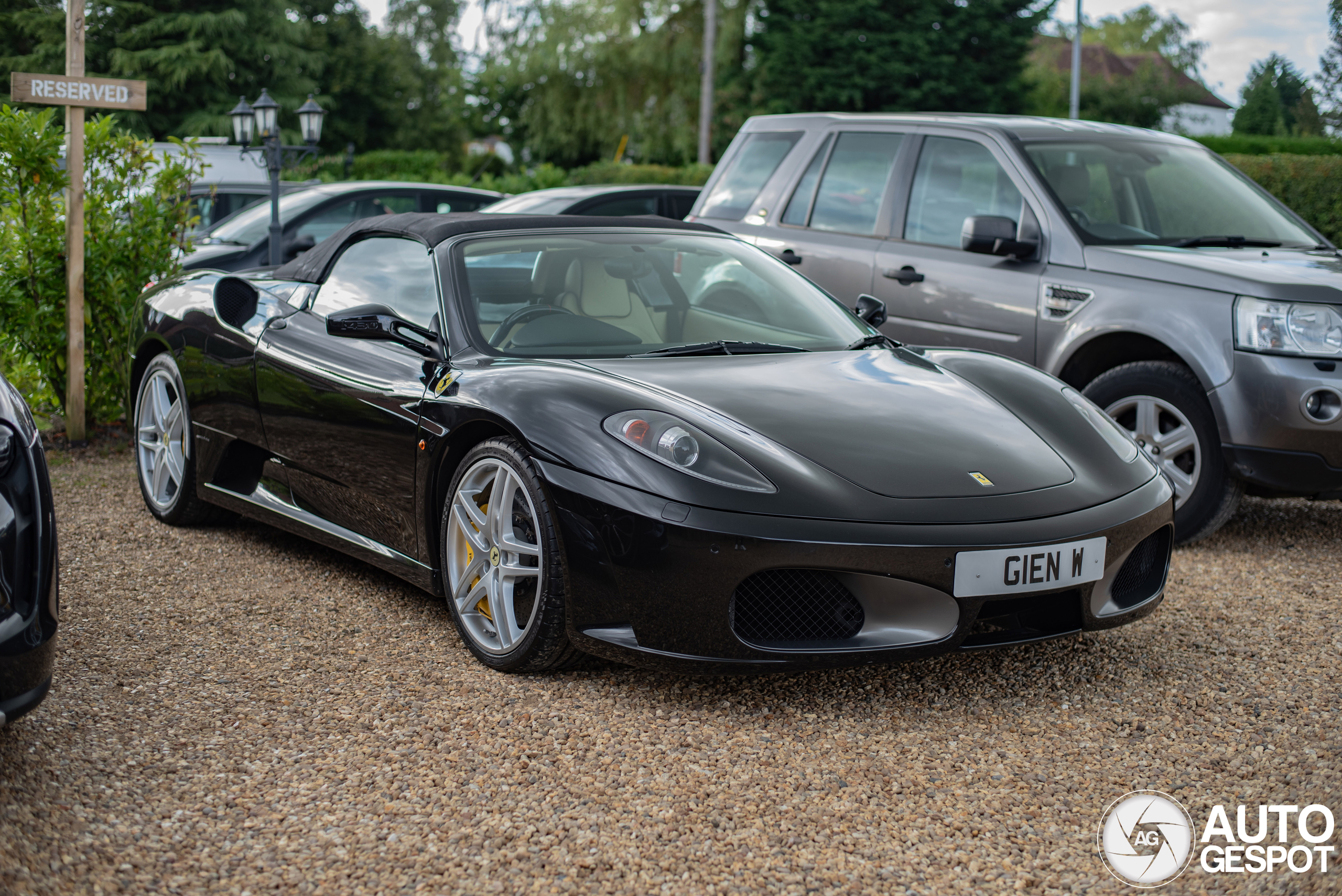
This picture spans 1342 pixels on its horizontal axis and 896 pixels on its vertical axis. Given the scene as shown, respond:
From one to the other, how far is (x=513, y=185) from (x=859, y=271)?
20032 millimetres

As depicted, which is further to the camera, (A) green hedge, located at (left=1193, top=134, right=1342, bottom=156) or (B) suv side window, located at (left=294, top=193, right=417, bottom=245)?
(A) green hedge, located at (left=1193, top=134, right=1342, bottom=156)

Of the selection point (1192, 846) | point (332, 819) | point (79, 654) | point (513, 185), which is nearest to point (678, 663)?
point (332, 819)

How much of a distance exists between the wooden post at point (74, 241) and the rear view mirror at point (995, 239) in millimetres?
4453

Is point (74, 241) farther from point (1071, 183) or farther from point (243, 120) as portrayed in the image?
point (243, 120)

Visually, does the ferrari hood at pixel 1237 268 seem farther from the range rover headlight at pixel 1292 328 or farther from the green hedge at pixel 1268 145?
the green hedge at pixel 1268 145

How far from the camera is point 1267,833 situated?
2.62m

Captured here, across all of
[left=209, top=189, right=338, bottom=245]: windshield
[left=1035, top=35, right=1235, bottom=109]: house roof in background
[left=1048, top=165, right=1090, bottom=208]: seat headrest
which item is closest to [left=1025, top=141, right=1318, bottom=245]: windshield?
[left=1048, top=165, right=1090, bottom=208]: seat headrest

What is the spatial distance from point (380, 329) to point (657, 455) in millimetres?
1248

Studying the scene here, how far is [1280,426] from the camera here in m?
4.79

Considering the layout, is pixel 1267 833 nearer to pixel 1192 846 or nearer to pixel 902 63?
pixel 1192 846

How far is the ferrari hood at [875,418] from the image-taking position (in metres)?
3.24

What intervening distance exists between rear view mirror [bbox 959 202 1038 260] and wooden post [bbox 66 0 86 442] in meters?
4.45

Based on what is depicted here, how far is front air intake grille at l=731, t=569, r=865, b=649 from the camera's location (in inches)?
123

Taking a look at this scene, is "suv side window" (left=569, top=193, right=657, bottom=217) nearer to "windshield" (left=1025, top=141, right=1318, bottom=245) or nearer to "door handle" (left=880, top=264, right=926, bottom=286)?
"door handle" (left=880, top=264, right=926, bottom=286)
